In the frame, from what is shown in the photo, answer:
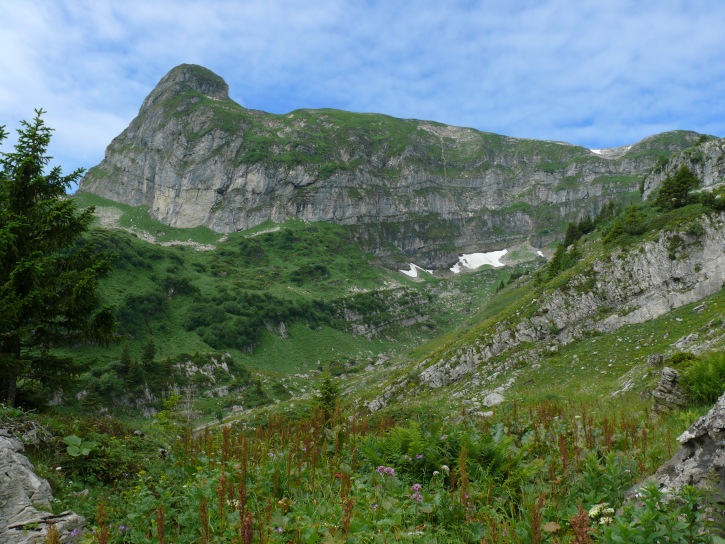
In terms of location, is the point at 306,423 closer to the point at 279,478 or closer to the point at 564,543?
the point at 279,478

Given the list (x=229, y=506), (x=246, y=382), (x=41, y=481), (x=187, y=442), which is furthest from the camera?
(x=246, y=382)

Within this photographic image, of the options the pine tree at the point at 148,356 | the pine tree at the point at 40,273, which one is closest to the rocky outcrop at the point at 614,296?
the pine tree at the point at 40,273

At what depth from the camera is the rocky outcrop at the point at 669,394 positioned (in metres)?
9.07

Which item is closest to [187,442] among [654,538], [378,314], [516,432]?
[516,432]

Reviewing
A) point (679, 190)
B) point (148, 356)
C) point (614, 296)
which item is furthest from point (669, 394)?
point (148, 356)

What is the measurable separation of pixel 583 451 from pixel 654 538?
3.06 m

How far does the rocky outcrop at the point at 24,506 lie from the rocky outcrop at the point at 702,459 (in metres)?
6.71

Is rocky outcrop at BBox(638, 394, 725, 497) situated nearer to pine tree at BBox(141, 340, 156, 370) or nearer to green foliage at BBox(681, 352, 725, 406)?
green foliage at BBox(681, 352, 725, 406)

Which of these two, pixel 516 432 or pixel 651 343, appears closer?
pixel 516 432

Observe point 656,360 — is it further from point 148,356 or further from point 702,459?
point 148,356

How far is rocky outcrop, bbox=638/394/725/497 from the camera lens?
3.56m

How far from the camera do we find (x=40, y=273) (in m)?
13.7

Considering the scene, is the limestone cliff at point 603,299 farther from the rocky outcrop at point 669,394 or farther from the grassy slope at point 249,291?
the grassy slope at point 249,291

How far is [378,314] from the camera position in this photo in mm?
169625
